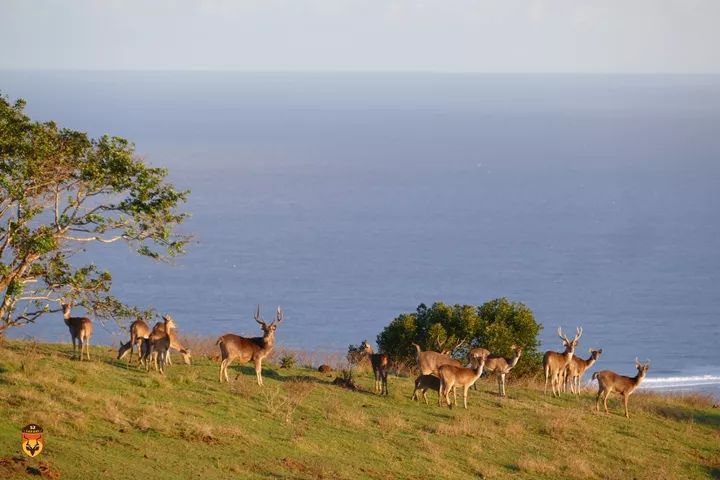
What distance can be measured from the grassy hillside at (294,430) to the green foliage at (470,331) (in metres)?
6.20

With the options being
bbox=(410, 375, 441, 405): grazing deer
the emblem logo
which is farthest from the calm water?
the emblem logo

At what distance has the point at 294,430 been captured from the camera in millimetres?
21859

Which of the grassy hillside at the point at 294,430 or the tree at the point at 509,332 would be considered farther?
the tree at the point at 509,332

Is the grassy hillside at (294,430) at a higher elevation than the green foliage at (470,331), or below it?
below

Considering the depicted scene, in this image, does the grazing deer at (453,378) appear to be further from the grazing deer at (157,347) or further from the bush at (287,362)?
the grazing deer at (157,347)

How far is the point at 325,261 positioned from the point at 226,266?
409 inches

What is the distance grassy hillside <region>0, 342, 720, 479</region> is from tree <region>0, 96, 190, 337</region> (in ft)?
5.26

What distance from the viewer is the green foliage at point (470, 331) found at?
1372 inches

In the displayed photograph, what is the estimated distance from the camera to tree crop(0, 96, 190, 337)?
23.4 metres

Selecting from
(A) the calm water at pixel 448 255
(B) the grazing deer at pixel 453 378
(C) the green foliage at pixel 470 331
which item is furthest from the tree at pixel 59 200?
(A) the calm water at pixel 448 255

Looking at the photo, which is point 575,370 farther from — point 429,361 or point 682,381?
point 682,381

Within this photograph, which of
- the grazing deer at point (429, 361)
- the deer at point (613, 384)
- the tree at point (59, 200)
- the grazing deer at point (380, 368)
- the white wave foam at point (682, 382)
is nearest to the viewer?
the tree at point (59, 200)

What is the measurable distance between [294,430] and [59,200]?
7.87m

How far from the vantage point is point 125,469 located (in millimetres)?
17578
